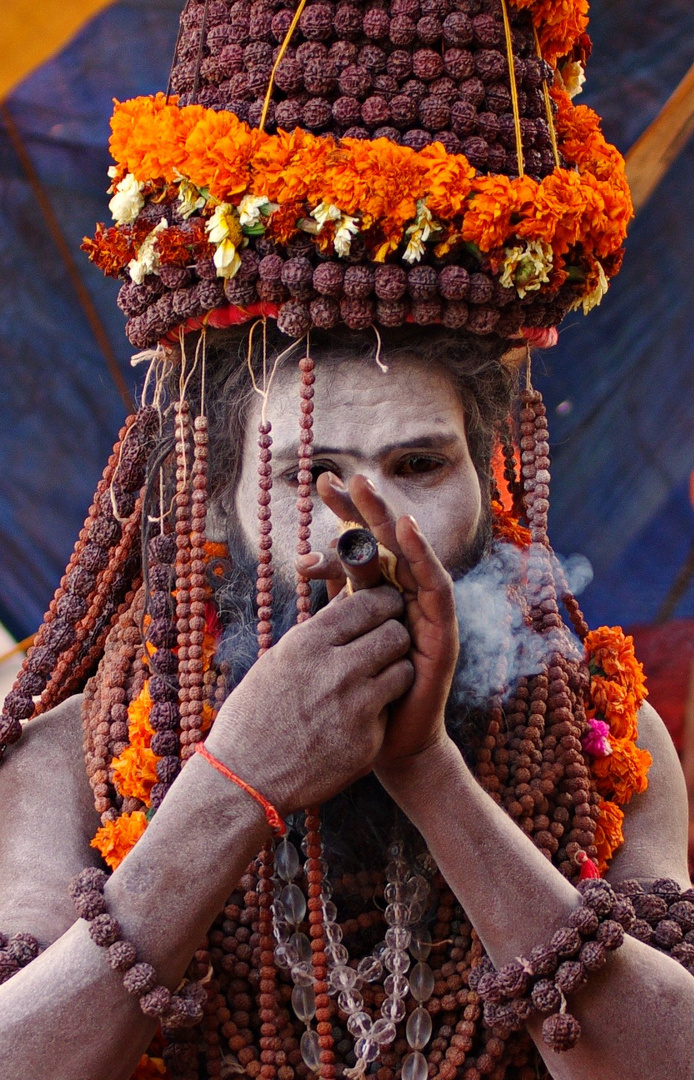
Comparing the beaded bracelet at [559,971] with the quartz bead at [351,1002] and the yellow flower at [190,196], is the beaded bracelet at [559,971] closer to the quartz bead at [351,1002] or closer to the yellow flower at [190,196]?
the quartz bead at [351,1002]

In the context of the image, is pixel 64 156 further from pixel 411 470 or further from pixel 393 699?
pixel 393 699

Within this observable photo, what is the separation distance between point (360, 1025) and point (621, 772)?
0.70m

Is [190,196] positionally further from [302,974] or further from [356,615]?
[302,974]

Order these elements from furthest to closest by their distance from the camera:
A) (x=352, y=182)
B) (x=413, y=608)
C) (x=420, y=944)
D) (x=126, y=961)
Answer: (x=420, y=944) < (x=352, y=182) < (x=413, y=608) < (x=126, y=961)

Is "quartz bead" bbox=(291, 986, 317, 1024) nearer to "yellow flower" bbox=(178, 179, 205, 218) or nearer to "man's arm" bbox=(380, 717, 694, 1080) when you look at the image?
"man's arm" bbox=(380, 717, 694, 1080)

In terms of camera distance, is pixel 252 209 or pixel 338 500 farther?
pixel 252 209

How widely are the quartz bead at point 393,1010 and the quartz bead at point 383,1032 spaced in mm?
11

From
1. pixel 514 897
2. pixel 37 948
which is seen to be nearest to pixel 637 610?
pixel 514 897

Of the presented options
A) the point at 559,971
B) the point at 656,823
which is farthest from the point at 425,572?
the point at 656,823

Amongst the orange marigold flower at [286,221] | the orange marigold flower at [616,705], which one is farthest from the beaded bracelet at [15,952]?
the orange marigold flower at [286,221]

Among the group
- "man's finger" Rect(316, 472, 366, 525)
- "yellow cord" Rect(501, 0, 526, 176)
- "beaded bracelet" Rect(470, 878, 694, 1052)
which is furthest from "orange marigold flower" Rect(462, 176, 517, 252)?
"beaded bracelet" Rect(470, 878, 694, 1052)

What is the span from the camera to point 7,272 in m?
3.95

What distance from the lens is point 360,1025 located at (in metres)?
2.35

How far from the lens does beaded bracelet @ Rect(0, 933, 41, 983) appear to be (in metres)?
2.19
